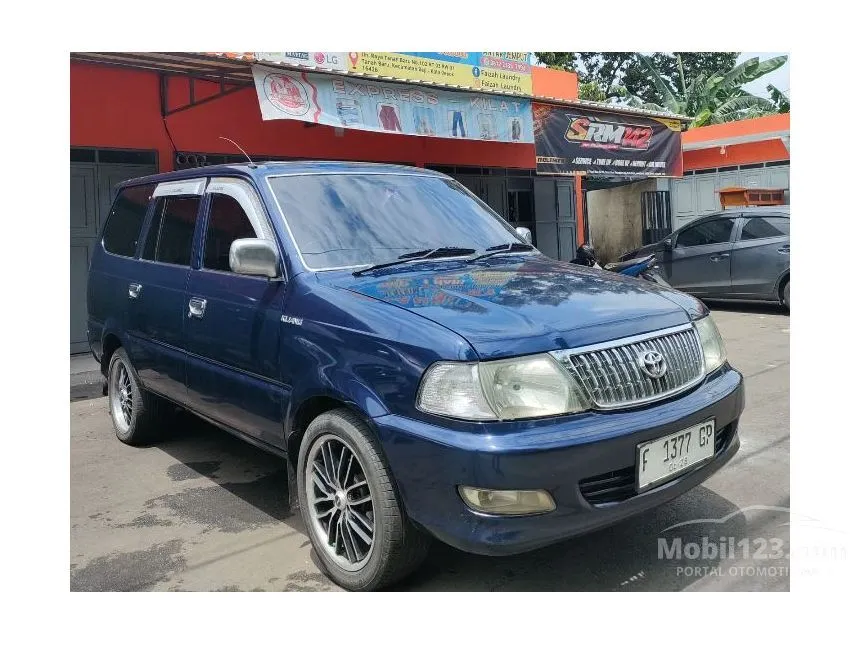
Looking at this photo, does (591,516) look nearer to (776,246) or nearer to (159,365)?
(159,365)

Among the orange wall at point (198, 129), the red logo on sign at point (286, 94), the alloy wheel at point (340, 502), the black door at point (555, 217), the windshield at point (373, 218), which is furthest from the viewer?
the black door at point (555, 217)

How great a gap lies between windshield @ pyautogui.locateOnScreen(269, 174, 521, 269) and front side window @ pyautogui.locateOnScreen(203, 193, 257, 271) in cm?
27

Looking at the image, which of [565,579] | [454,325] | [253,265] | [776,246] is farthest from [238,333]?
[776,246]

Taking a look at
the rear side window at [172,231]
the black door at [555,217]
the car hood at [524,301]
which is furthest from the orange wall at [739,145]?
the rear side window at [172,231]

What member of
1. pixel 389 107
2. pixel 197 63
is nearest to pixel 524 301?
pixel 197 63

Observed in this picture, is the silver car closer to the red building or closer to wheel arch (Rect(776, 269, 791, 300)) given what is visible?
wheel arch (Rect(776, 269, 791, 300))

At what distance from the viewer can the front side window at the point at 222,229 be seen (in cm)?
374

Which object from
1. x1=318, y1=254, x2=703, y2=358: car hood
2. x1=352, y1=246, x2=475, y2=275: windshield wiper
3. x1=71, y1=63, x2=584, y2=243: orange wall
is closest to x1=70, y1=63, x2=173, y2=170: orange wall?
x1=71, y1=63, x2=584, y2=243: orange wall

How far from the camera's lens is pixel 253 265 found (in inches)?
129

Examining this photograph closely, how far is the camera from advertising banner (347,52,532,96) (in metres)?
10.5

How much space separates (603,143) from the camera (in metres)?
11.8

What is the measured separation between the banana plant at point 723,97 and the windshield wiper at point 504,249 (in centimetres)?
2048

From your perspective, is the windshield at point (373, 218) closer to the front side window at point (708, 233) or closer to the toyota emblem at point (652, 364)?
the toyota emblem at point (652, 364)

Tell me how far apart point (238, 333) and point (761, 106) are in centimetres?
2504
